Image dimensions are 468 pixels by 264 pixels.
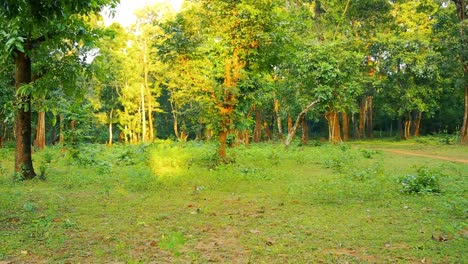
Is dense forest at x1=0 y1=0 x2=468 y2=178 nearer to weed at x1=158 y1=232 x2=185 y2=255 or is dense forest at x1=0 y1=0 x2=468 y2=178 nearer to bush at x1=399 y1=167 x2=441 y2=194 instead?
weed at x1=158 y1=232 x2=185 y2=255

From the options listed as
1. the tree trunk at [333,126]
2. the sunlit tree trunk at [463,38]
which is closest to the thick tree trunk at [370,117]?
the tree trunk at [333,126]

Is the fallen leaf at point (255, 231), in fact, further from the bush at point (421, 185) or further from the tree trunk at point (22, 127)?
the tree trunk at point (22, 127)

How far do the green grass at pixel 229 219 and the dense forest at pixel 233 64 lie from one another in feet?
9.85

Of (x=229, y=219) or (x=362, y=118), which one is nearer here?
(x=229, y=219)

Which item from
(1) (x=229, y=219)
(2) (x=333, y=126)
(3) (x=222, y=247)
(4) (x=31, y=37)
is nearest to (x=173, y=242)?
(3) (x=222, y=247)

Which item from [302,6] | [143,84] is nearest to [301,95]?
[302,6]

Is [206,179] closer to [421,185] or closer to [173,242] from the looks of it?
[421,185]

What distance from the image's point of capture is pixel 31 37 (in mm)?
11906

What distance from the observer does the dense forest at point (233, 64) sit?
1195cm

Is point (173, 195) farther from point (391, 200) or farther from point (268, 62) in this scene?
point (268, 62)

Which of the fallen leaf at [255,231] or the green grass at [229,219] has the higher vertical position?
the green grass at [229,219]

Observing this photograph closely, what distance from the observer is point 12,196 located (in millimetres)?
10273

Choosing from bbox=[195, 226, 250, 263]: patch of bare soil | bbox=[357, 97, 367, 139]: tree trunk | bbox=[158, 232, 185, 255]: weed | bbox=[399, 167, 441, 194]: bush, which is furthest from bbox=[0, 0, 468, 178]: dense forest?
bbox=[399, 167, 441, 194]: bush

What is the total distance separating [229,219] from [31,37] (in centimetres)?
855
